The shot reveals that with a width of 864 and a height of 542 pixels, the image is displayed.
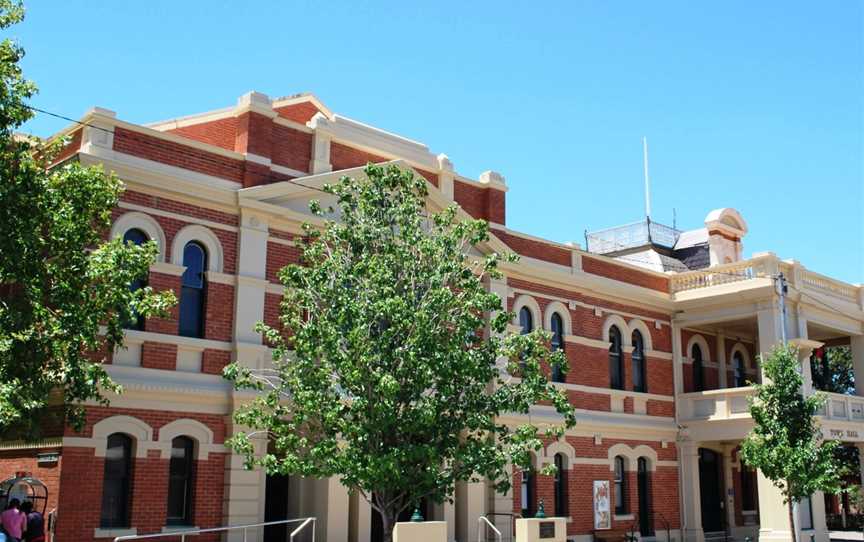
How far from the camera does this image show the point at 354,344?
48.4 feet

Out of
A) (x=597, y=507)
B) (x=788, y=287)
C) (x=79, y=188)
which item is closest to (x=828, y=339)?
(x=788, y=287)

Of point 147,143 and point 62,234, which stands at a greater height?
point 147,143

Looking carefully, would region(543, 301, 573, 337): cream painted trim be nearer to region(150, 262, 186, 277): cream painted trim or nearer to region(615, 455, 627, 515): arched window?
region(615, 455, 627, 515): arched window

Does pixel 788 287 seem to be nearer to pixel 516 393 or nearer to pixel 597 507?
pixel 597 507

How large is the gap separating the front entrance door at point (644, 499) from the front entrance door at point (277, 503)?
1154cm

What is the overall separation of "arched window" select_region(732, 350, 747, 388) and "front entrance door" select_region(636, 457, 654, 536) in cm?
571

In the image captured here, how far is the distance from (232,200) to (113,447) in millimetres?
5292

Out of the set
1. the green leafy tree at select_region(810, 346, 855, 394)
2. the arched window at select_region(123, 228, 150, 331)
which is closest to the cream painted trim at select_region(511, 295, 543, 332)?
the arched window at select_region(123, 228, 150, 331)

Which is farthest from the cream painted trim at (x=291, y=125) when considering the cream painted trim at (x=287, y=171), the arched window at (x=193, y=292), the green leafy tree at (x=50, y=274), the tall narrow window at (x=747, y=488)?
the tall narrow window at (x=747, y=488)

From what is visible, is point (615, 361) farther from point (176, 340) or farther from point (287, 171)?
point (176, 340)

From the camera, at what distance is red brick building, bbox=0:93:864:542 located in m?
17.8

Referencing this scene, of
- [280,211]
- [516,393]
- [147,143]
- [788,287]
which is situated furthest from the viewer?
[788,287]

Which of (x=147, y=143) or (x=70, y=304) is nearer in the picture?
(x=70, y=304)

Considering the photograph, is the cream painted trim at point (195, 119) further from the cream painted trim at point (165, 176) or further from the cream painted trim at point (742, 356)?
the cream painted trim at point (742, 356)
